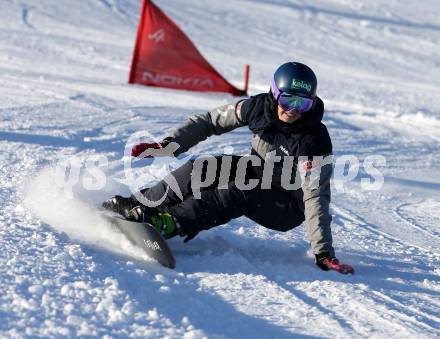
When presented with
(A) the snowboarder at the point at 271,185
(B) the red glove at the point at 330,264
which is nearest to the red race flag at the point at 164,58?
(A) the snowboarder at the point at 271,185

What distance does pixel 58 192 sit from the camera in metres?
4.64

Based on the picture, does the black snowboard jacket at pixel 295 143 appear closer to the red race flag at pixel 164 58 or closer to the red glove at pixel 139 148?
the red glove at pixel 139 148

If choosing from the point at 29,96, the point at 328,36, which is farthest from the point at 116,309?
the point at 328,36

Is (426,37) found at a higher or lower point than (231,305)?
higher

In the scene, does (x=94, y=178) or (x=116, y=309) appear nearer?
(x=116, y=309)

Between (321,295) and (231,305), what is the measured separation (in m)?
0.51

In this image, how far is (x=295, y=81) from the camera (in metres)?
3.97

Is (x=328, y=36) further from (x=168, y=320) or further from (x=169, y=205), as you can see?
(x=168, y=320)

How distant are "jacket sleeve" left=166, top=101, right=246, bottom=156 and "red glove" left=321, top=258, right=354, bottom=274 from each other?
1.02 metres

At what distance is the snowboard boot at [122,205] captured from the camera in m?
4.06

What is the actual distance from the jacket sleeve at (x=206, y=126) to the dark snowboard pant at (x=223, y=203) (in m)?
0.24

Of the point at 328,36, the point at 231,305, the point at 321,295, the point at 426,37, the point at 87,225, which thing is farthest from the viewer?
the point at 426,37

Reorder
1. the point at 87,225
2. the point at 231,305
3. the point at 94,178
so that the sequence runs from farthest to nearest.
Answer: the point at 94,178 < the point at 87,225 < the point at 231,305

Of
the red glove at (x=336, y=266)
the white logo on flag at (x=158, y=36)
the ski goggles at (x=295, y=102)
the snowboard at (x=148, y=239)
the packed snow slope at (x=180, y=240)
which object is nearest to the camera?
the packed snow slope at (x=180, y=240)
